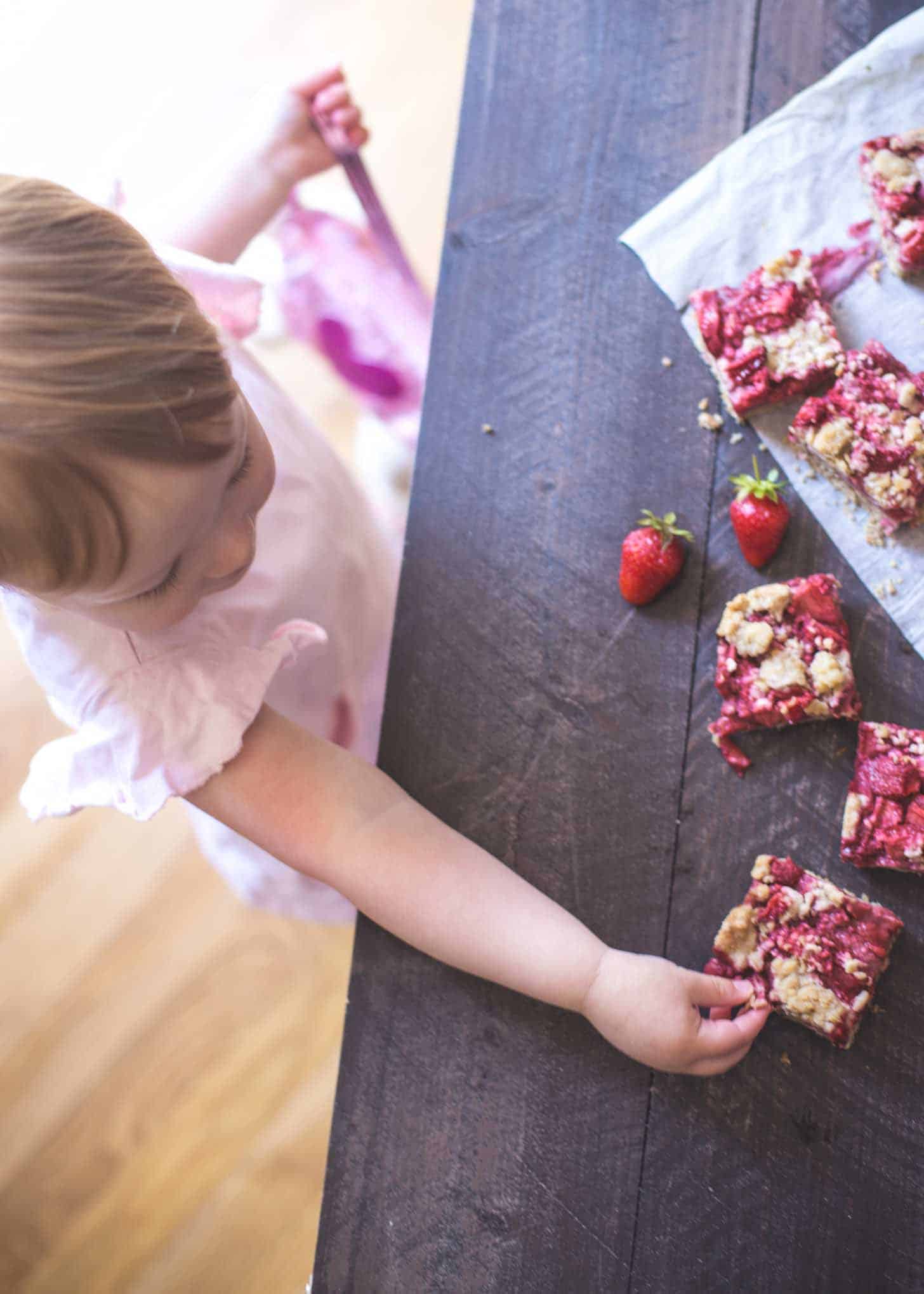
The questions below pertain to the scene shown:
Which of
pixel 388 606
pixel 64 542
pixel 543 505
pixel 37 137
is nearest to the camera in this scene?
pixel 64 542

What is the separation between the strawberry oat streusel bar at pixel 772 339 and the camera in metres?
0.85

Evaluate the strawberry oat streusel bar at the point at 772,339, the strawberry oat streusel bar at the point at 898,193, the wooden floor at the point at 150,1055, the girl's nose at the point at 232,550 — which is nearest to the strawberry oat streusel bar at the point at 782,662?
the strawberry oat streusel bar at the point at 772,339

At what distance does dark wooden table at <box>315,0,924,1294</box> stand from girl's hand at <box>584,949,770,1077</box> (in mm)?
28

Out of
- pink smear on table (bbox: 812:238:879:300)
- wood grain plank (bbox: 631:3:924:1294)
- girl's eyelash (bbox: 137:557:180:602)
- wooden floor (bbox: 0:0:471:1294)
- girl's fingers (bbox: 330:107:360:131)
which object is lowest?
wooden floor (bbox: 0:0:471:1294)

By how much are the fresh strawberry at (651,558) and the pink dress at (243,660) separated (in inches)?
10.1

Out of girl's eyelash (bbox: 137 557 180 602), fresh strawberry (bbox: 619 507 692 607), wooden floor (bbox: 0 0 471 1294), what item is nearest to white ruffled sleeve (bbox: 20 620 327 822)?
girl's eyelash (bbox: 137 557 180 602)

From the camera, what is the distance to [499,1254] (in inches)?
31.4

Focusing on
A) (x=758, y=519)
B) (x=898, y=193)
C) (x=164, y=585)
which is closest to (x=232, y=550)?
(x=164, y=585)

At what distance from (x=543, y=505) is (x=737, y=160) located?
35 centimetres

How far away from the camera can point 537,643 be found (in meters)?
0.86

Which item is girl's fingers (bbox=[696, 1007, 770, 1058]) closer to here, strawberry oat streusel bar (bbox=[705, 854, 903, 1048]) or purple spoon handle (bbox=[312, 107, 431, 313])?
strawberry oat streusel bar (bbox=[705, 854, 903, 1048])

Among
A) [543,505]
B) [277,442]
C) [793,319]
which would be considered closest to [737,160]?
[793,319]

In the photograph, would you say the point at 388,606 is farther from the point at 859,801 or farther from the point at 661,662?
the point at 859,801

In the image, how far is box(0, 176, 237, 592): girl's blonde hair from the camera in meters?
0.56
